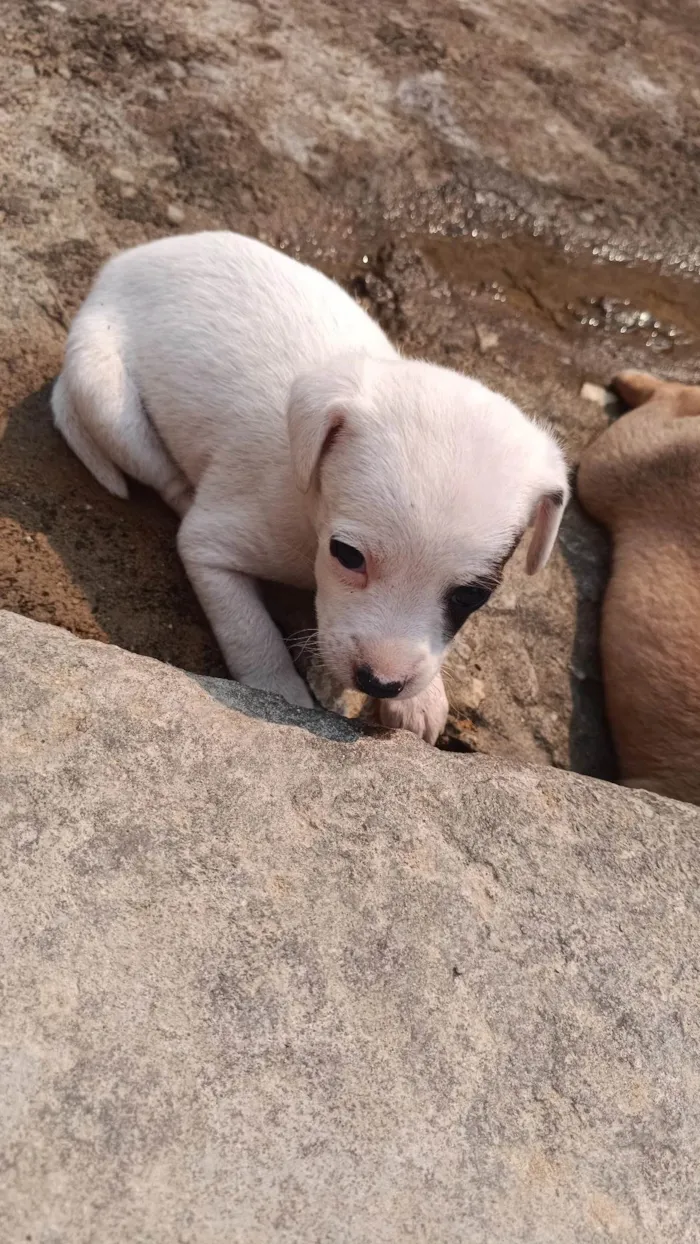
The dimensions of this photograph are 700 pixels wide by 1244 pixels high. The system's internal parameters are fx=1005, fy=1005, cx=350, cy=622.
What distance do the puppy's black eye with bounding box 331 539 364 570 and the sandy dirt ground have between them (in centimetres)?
95

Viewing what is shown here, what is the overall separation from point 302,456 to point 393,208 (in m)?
3.44

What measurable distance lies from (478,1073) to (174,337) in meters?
2.86

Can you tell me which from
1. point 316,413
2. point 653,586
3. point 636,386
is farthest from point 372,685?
point 636,386

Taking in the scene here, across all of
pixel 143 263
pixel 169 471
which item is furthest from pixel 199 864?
pixel 143 263

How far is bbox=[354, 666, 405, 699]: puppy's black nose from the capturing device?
291 centimetres

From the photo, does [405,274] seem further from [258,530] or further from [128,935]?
[128,935]

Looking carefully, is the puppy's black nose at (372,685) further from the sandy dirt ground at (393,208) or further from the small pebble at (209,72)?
the small pebble at (209,72)

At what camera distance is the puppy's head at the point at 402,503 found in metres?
2.91

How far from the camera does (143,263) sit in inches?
161

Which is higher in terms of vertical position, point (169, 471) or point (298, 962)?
point (298, 962)

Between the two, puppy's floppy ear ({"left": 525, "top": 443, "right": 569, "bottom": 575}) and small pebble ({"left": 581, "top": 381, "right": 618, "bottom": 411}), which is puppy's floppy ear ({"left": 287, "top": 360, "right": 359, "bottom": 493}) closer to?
puppy's floppy ear ({"left": 525, "top": 443, "right": 569, "bottom": 575})

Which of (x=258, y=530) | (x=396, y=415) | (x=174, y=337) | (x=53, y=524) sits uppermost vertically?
(x=396, y=415)

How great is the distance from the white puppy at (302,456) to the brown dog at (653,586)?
3.33 feet

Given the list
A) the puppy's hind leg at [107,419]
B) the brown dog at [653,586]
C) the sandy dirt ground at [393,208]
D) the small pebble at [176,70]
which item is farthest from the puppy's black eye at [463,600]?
the small pebble at [176,70]
